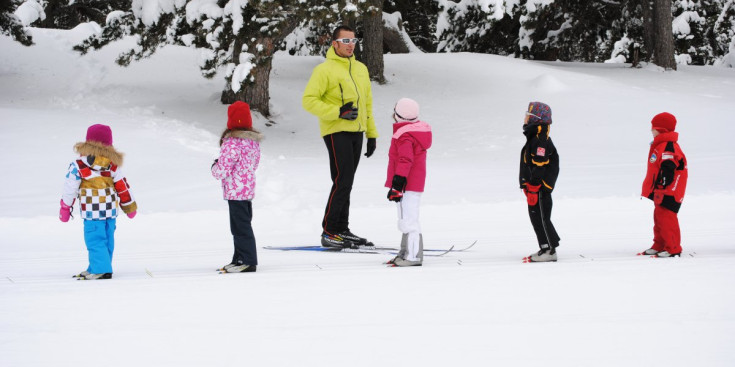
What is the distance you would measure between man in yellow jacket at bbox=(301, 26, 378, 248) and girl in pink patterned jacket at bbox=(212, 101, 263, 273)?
1.14 m

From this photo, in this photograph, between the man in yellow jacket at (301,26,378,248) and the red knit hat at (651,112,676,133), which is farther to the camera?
the man in yellow jacket at (301,26,378,248)

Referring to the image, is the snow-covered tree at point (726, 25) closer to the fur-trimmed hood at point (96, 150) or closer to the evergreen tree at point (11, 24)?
the evergreen tree at point (11, 24)

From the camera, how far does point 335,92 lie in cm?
670

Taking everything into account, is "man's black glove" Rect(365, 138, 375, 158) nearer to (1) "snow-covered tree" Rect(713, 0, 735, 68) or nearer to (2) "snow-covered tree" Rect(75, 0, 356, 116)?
(2) "snow-covered tree" Rect(75, 0, 356, 116)

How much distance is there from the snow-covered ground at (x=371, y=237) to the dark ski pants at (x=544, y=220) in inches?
13.2

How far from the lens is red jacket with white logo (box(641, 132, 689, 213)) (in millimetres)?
5938

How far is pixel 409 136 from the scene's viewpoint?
219 inches

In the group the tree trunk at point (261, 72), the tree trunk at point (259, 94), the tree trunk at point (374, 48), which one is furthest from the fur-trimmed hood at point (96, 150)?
the tree trunk at point (374, 48)

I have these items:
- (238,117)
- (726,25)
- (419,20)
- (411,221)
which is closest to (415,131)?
(411,221)

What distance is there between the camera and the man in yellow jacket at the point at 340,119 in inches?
260

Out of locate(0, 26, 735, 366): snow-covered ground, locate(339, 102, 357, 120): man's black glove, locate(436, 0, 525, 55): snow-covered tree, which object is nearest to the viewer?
locate(0, 26, 735, 366): snow-covered ground

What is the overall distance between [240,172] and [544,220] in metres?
2.39

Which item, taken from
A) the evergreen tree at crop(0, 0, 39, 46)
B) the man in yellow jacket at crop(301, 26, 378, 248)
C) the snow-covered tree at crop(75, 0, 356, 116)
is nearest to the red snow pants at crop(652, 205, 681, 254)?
the man in yellow jacket at crop(301, 26, 378, 248)

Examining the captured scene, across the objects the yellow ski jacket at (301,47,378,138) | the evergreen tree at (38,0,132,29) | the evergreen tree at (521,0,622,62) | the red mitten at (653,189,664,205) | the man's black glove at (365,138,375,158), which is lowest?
the red mitten at (653,189,664,205)
